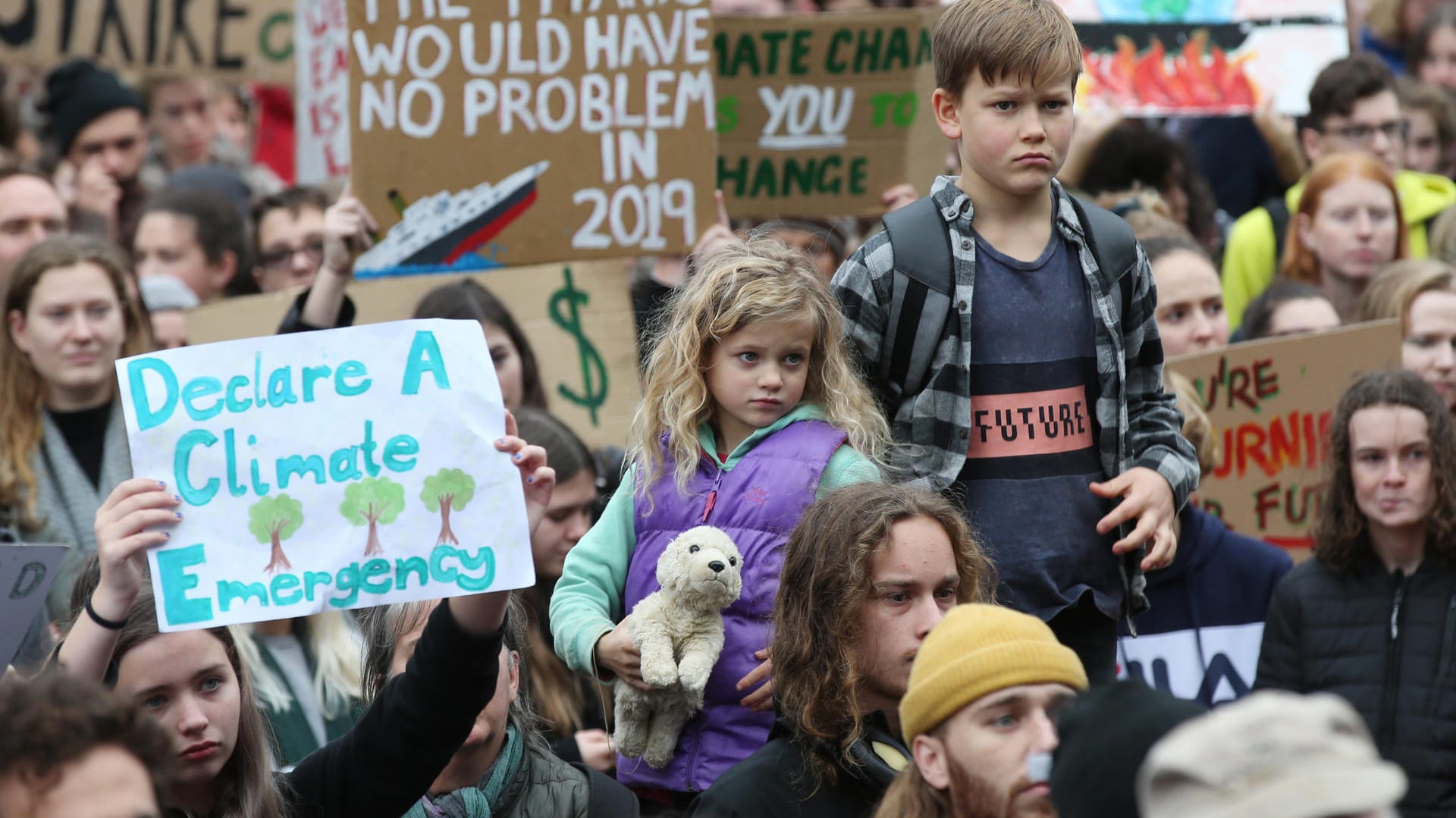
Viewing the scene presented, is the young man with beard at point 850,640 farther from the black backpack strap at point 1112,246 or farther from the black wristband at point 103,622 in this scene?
the black wristband at point 103,622

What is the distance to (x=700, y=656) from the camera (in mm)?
3787

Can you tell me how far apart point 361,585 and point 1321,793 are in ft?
6.25

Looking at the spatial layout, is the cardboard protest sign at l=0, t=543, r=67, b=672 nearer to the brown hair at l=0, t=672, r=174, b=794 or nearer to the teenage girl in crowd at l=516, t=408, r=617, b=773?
the brown hair at l=0, t=672, r=174, b=794

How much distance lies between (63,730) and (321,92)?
16.4 ft

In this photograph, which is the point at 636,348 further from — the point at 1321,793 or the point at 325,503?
the point at 1321,793

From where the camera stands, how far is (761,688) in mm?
3871

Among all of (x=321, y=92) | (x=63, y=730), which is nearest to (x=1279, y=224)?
(x=321, y=92)

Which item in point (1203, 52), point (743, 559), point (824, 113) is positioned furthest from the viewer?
point (1203, 52)

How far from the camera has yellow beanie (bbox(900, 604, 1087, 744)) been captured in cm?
304

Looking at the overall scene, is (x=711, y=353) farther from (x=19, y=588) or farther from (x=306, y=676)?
(x=306, y=676)

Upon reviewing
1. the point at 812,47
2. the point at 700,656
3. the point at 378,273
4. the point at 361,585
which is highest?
the point at 812,47

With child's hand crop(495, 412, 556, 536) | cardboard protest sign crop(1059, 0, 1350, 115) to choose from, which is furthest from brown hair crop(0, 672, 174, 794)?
cardboard protest sign crop(1059, 0, 1350, 115)

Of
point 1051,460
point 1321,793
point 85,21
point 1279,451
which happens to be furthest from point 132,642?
point 85,21

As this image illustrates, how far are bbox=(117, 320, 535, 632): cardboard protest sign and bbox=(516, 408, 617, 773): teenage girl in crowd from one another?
1580 mm
